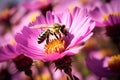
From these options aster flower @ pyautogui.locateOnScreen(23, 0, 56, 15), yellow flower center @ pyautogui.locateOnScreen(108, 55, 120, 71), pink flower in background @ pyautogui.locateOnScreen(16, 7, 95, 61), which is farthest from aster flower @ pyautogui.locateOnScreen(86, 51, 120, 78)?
aster flower @ pyautogui.locateOnScreen(23, 0, 56, 15)

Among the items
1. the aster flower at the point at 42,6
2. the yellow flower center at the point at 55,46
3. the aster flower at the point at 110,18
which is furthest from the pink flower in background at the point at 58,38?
the aster flower at the point at 42,6

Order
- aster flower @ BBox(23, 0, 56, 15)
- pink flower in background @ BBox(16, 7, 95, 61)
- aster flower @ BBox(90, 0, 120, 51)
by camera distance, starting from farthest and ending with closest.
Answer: aster flower @ BBox(23, 0, 56, 15) → aster flower @ BBox(90, 0, 120, 51) → pink flower in background @ BBox(16, 7, 95, 61)

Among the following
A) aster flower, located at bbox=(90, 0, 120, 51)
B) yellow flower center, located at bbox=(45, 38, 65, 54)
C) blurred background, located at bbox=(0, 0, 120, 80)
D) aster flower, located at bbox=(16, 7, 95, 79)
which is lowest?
blurred background, located at bbox=(0, 0, 120, 80)

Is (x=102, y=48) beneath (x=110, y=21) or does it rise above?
beneath

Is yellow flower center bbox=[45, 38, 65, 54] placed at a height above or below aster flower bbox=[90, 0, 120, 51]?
above

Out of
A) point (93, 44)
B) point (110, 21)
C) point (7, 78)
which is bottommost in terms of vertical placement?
point (93, 44)

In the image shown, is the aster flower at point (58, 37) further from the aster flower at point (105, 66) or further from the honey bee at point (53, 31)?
the aster flower at point (105, 66)

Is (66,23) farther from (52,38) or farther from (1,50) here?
(1,50)

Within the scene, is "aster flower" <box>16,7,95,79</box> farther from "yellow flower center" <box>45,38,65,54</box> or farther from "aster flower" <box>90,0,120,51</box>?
"aster flower" <box>90,0,120,51</box>

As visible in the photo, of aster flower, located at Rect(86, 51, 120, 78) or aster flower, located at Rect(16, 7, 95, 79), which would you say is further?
aster flower, located at Rect(86, 51, 120, 78)

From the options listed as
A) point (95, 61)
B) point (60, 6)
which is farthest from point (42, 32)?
point (60, 6)
